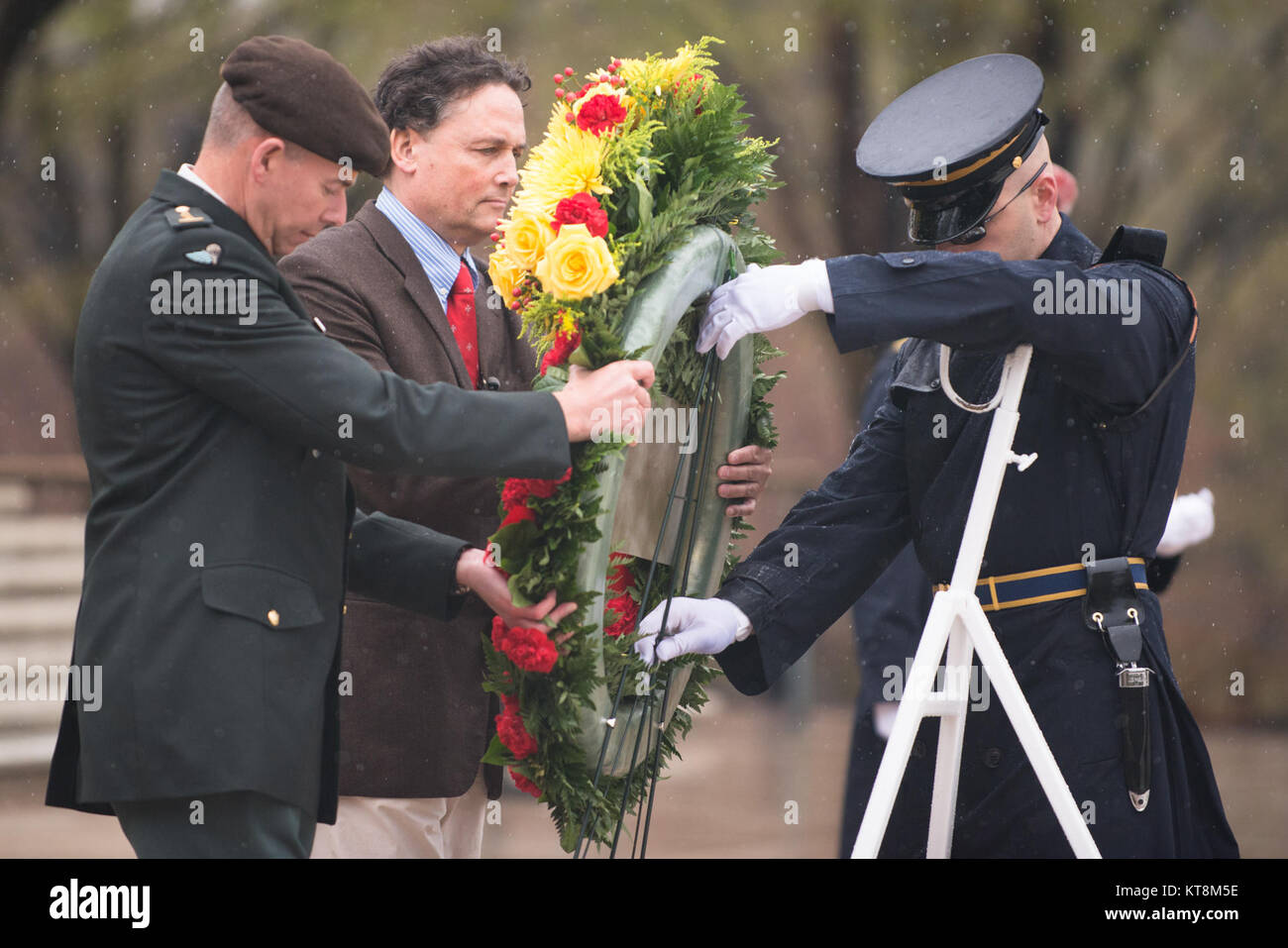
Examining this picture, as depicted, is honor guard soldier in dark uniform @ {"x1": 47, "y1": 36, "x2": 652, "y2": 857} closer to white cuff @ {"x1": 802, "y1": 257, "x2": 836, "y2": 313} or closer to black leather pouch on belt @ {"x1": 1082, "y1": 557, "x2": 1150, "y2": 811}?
white cuff @ {"x1": 802, "y1": 257, "x2": 836, "y2": 313}

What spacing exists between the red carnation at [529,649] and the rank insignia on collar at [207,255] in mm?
827

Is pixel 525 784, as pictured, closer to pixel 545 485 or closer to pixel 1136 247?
pixel 545 485

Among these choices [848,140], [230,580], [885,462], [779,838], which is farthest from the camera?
[848,140]

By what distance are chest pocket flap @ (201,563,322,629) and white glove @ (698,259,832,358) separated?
3.04ft

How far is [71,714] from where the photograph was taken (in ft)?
8.83

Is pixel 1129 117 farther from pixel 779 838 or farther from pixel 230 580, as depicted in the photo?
pixel 230 580

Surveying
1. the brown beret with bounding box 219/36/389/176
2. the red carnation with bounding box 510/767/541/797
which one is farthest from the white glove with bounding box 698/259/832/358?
the red carnation with bounding box 510/767/541/797

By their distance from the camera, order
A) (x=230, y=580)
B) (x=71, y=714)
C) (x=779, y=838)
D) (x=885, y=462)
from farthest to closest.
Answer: (x=779, y=838) → (x=885, y=462) → (x=71, y=714) → (x=230, y=580)

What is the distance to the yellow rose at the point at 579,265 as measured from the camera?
2.68 meters

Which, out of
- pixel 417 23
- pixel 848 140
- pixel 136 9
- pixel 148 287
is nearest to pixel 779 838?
pixel 848 140

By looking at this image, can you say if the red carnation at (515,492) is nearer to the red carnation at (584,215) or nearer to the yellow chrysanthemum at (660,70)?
the red carnation at (584,215)

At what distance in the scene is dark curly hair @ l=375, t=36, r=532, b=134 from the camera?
3.54 m

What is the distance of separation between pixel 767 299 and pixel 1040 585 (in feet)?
2.63
